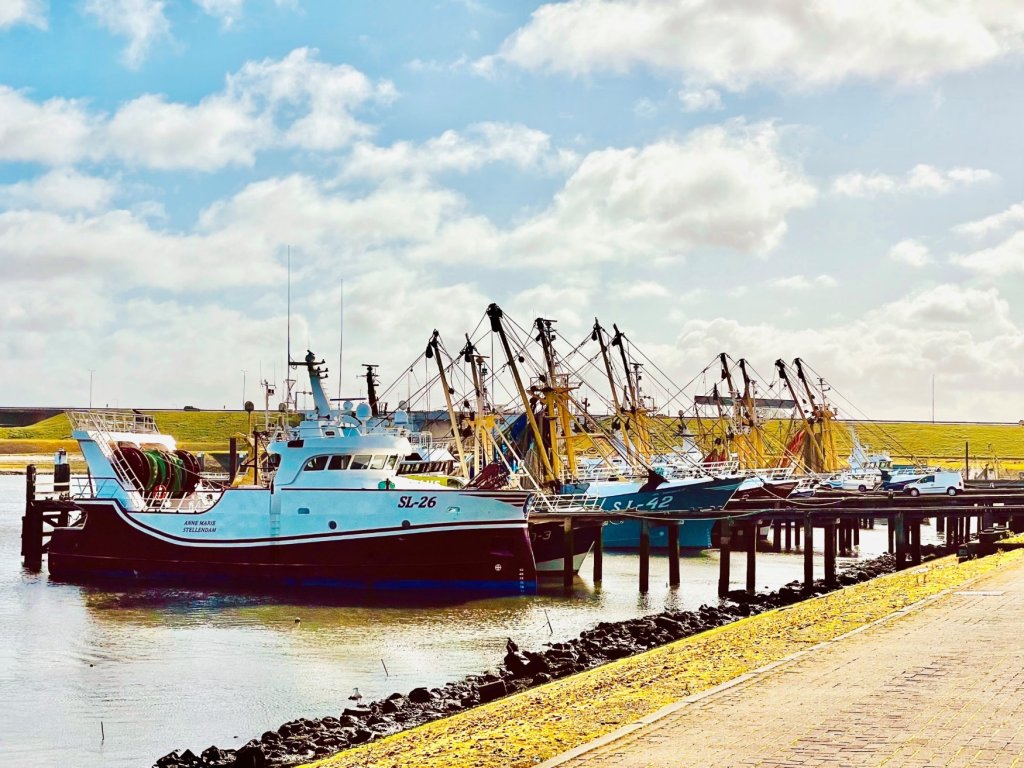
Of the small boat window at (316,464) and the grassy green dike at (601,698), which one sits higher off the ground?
the small boat window at (316,464)

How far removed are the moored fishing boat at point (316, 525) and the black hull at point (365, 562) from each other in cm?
4

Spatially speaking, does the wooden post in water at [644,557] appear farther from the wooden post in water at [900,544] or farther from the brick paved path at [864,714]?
the brick paved path at [864,714]

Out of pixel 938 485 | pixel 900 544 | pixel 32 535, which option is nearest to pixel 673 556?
pixel 900 544

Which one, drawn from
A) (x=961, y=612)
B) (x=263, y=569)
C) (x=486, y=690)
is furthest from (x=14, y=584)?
(x=961, y=612)

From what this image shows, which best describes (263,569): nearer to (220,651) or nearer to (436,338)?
(220,651)

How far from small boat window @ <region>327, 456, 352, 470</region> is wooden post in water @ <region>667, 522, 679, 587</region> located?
41.5ft

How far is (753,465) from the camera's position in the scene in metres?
91.5

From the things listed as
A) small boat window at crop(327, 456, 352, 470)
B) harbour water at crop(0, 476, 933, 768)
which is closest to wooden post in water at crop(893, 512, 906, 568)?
harbour water at crop(0, 476, 933, 768)

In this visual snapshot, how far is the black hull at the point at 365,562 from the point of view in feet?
148

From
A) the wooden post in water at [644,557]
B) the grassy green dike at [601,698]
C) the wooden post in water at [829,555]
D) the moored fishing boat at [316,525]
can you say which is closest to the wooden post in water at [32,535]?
the moored fishing boat at [316,525]

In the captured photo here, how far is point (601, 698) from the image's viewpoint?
1816cm

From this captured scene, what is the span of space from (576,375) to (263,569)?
75.2 ft

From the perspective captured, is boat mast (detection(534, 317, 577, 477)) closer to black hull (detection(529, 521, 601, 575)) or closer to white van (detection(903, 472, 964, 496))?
black hull (detection(529, 521, 601, 575))

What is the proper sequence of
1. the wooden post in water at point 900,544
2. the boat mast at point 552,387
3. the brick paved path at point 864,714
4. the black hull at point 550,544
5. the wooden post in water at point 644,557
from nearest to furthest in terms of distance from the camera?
the brick paved path at point 864,714
the wooden post in water at point 900,544
the wooden post in water at point 644,557
the black hull at point 550,544
the boat mast at point 552,387
